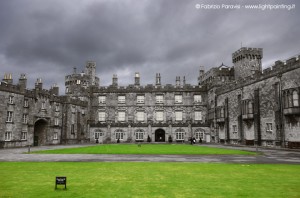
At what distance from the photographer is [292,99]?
1361 inches

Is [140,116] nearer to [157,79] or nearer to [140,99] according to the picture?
[140,99]

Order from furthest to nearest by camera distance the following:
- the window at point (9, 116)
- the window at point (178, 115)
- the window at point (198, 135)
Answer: the window at point (178, 115) < the window at point (198, 135) < the window at point (9, 116)

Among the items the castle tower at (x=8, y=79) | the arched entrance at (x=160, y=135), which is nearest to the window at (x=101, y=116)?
the arched entrance at (x=160, y=135)

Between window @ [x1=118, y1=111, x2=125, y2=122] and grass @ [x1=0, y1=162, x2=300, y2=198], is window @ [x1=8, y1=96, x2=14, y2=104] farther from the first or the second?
grass @ [x1=0, y1=162, x2=300, y2=198]

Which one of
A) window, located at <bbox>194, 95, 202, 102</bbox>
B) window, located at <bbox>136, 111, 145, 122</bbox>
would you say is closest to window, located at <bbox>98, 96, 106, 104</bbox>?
window, located at <bbox>136, 111, 145, 122</bbox>

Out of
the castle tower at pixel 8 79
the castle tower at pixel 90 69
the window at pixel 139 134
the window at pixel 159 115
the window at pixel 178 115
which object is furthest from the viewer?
the castle tower at pixel 90 69

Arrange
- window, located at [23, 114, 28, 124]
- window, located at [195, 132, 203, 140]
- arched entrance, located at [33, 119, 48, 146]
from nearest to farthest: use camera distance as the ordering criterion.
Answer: window, located at [23, 114, 28, 124] → arched entrance, located at [33, 119, 48, 146] → window, located at [195, 132, 203, 140]

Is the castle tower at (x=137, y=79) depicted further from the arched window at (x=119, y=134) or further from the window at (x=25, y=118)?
the window at (x=25, y=118)

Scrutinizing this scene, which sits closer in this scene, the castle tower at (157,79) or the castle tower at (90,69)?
the castle tower at (157,79)

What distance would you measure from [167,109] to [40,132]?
27.8 metres

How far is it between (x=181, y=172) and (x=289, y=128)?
26.4 meters

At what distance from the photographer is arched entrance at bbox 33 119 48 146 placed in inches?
1896

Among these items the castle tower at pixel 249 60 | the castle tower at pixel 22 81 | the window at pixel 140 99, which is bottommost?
the window at pixel 140 99

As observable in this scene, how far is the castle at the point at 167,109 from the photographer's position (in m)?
38.0
